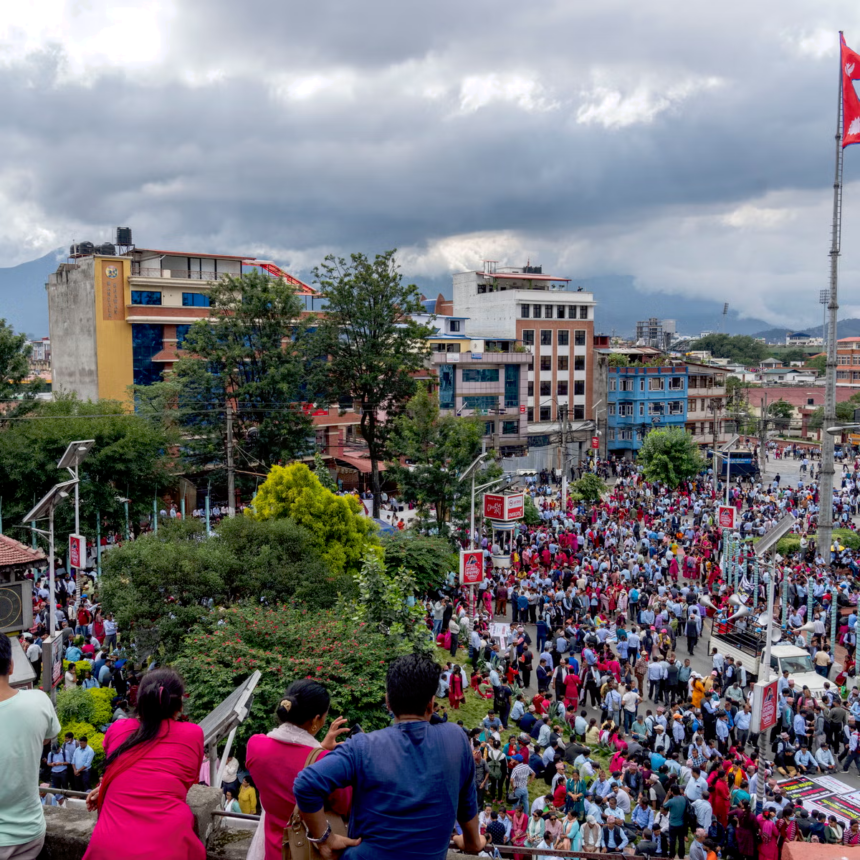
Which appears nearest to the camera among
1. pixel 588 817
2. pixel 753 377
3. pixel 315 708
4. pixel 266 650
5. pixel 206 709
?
pixel 315 708

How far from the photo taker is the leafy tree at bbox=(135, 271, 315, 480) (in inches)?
1229

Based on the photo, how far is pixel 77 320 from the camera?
131ft

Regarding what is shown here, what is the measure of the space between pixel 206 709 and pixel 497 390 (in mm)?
40353

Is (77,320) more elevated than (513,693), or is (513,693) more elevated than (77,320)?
(77,320)

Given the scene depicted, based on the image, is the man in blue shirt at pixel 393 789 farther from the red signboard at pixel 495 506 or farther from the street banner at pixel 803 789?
the red signboard at pixel 495 506

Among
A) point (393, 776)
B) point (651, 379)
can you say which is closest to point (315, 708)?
point (393, 776)

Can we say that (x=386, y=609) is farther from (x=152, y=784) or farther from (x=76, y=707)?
(x=152, y=784)

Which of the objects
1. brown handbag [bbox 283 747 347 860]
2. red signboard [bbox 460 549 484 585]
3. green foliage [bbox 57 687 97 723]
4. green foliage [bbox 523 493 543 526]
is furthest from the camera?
green foliage [bbox 523 493 543 526]

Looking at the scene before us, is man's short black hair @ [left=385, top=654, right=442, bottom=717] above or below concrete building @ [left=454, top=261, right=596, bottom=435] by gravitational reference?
below

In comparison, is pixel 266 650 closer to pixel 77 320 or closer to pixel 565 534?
pixel 565 534

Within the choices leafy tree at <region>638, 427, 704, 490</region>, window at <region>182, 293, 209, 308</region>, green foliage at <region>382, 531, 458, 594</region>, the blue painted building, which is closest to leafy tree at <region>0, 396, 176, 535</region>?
green foliage at <region>382, 531, 458, 594</region>

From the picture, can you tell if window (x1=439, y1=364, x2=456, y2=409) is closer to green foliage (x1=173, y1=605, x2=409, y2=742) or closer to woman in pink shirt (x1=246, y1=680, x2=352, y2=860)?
green foliage (x1=173, y1=605, x2=409, y2=742)

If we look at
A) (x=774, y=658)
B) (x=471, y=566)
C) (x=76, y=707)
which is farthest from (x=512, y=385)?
(x=76, y=707)

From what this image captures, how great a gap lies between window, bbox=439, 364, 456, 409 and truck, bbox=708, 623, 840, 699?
3234cm
